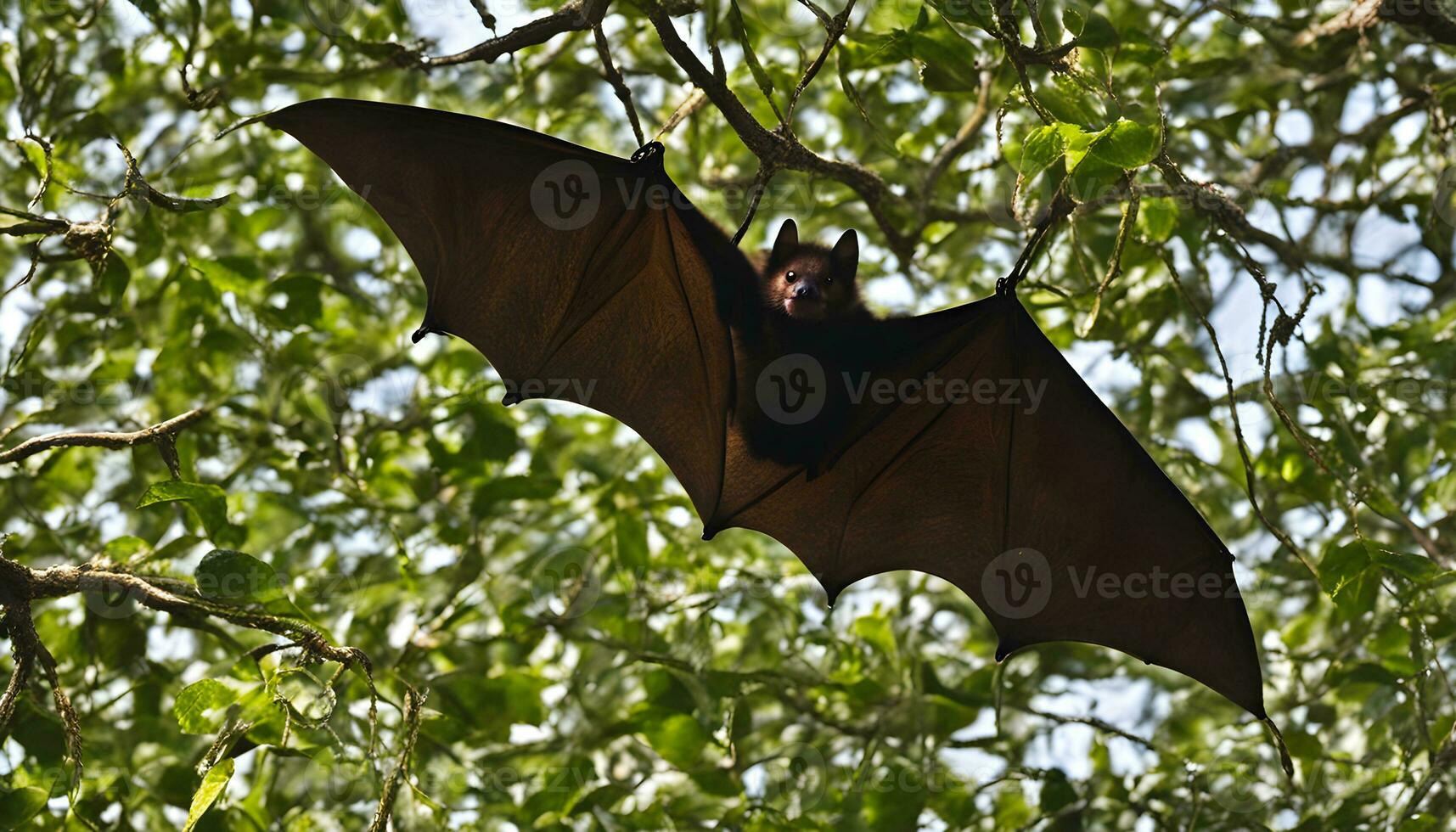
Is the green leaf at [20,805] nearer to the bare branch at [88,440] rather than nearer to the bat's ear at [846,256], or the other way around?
→ the bare branch at [88,440]

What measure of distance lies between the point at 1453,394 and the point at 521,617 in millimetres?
4339

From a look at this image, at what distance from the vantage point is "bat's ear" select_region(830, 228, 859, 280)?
15.9 feet

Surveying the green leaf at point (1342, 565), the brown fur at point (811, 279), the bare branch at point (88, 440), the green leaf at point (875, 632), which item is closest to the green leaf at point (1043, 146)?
the brown fur at point (811, 279)

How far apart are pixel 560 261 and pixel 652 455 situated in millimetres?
2269

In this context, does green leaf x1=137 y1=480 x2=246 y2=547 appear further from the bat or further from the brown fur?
the brown fur

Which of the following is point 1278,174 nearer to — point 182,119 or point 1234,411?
point 1234,411

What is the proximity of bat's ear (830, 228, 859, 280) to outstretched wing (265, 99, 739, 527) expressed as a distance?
53 centimetres

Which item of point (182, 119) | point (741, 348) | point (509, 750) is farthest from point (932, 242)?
point (182, 119)

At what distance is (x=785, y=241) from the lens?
4.91 metres

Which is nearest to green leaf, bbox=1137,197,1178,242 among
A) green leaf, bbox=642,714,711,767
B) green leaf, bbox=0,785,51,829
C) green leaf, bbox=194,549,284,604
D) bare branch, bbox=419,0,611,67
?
bare branch, bbox=419,0,611,67

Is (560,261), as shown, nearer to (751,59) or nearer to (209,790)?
(751,59)

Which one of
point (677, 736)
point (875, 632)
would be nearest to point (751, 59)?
point (677, 736)

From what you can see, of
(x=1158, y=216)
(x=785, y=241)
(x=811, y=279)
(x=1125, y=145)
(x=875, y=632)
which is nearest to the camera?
(x=1125, y=145)

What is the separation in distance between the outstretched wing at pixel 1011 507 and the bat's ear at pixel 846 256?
630 millimetres
